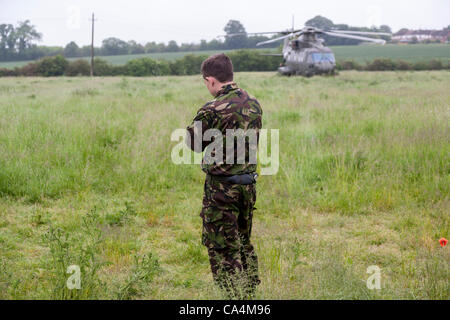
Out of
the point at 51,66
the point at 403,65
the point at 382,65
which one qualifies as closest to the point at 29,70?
the point at 51,66

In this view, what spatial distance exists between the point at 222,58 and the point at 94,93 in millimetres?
14707

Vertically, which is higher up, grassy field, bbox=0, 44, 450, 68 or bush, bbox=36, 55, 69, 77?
grassy field, bbox=0, 44, 450, 68

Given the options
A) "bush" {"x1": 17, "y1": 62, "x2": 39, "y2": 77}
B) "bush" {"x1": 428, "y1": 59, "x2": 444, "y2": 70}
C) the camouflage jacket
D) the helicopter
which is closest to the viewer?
the camouflage jacket

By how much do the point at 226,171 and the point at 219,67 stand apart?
81cm

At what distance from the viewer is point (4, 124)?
845 cm

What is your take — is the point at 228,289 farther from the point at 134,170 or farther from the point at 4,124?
the point at 4,124

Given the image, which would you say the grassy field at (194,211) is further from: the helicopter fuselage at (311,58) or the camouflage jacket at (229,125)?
the helicopter fuselage at (311,58)

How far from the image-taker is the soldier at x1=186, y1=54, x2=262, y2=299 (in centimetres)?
318

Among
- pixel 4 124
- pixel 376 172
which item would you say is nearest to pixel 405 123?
pixel 376 172

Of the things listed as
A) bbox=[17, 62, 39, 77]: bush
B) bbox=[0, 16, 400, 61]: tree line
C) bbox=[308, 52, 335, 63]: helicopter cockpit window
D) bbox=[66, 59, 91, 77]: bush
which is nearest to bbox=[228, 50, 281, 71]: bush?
bbox=[0, 16, 400, 61]: tree line

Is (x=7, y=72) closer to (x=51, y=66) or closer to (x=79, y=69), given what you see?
(x=51, y=66)

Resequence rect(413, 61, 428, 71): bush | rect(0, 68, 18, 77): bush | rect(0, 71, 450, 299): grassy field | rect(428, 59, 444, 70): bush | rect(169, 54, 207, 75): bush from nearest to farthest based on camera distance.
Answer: rect(0, 71, 450, 299): grassy field, rect(0, 68, 18, 77): bush, rect(428, 59, 444, 70): bush, rect(413, 61, 428, 71): bush, rect(169, 54, 207, 75): bush

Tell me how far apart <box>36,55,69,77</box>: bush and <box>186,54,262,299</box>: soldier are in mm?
49611

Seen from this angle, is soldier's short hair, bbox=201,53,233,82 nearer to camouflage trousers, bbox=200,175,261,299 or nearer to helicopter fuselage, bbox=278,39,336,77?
camouflage trousers, bbox=200,175,261,299
